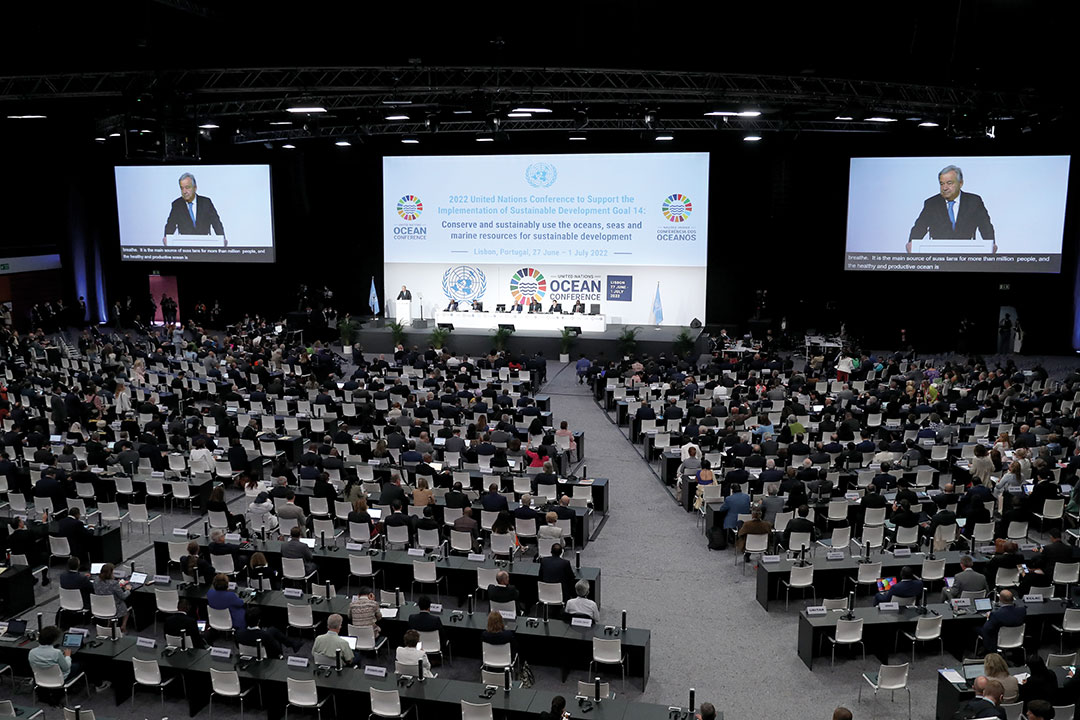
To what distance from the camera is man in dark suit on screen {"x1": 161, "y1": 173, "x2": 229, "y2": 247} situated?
34312 mm

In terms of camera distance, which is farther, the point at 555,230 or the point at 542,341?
the point at 555,230

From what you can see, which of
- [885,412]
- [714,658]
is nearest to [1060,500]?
[885,412]

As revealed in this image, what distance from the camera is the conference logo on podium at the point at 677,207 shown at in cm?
3073

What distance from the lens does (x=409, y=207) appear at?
1297 inches

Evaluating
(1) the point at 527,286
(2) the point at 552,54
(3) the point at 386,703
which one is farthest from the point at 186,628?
(1) the point at 527,286

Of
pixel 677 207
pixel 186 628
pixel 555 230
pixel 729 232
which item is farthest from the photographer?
pixel 729 232

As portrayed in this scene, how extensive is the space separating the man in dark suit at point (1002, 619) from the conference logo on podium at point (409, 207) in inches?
1032

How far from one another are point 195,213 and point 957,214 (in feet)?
89.9

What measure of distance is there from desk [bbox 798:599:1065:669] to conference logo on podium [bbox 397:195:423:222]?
82.3ft

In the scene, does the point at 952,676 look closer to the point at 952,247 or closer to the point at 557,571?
the point at 557,571

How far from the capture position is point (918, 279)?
103 ft

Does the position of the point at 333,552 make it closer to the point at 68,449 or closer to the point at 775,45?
the point at 68,449

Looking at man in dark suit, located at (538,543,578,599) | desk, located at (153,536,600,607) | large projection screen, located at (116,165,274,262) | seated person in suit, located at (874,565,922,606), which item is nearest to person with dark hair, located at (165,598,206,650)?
desk, located at (153,536,600,607)

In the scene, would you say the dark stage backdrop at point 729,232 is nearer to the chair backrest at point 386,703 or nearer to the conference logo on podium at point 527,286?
the conference logo on podium at point 527,286
